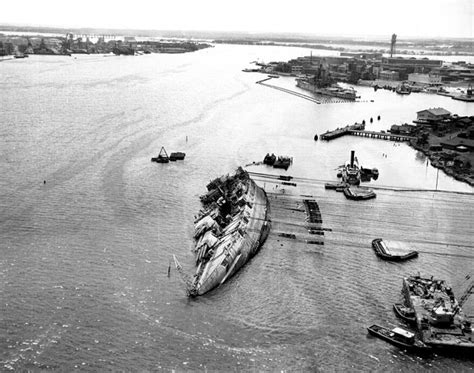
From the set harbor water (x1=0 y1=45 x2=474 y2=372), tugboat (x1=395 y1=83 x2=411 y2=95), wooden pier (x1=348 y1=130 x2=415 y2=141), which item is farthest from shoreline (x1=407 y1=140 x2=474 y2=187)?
tugboat (x1=395 y1=83 x2=411 y2=95)

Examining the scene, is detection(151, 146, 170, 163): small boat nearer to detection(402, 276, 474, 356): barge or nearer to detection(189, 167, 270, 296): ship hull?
detection(189, 167, 270, 296): ship hull

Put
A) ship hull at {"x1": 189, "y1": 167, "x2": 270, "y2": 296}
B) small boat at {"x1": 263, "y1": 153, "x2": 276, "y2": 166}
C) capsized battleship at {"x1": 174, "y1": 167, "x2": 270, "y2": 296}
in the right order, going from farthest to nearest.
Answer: small boat at {"x1": 263, "y1": 153, "x2": 276, "y2": 166}, capsized battleship at {"x1": 174, "y1": 167, "x2": 270, "y2": 296}, ship hull at {"x1": 189, "y1": 167, "x2": 270, "y2": 296}

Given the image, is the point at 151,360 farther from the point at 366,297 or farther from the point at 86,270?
the point at 366,297

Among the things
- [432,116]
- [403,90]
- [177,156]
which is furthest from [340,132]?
[403,90]

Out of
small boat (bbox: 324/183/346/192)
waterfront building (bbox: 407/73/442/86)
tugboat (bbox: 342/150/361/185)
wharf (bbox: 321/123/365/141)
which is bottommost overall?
waterfront building (bbox: 407/73/442/86)

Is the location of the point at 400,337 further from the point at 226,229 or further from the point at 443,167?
the point at 443,167

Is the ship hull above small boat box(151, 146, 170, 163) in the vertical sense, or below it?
above

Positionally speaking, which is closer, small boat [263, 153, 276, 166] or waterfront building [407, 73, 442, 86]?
small boat [263, 153, 276, 166]

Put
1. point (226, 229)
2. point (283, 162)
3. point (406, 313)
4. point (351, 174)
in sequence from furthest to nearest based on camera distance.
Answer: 1. point (283, 162)
2. point (351, 174)
3. point (226, 229)
4. point (406, 313)
